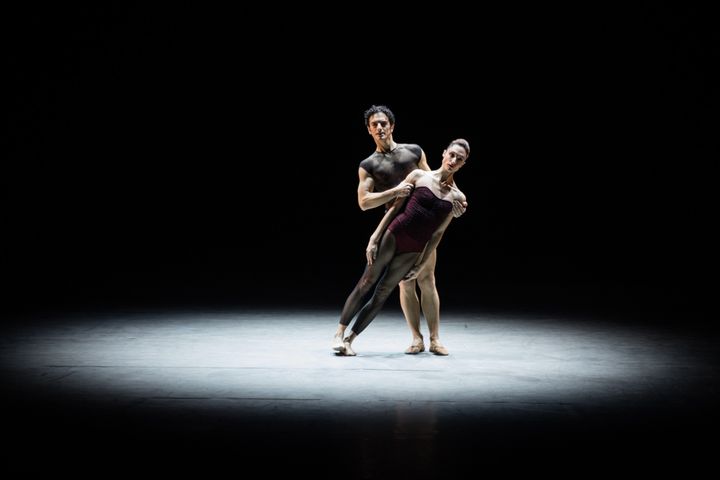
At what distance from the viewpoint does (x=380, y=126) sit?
510 centimetres

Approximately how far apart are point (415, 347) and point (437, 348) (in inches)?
6.6

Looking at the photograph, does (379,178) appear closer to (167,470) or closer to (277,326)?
(277,326)

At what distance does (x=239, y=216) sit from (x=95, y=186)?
1817mm

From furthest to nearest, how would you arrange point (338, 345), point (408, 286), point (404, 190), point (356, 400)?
point (408, 286)
point (404, 190)
point (338, 345)
point (356, 400)

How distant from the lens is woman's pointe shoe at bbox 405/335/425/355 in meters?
4.99

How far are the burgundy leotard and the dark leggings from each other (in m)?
0.05

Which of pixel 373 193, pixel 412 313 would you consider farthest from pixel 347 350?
pixel 373 193

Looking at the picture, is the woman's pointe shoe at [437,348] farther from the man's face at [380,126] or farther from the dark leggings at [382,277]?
the man's face at [380,126]

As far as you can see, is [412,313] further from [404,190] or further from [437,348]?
[404,190]

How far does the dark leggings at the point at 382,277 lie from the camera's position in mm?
5012

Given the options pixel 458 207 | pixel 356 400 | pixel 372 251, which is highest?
pixel 458 207

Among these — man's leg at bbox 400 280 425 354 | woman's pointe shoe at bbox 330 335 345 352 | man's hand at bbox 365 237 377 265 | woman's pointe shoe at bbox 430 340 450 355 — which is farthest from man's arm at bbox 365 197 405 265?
woman's pointe shoe at bbox 430 340 450 355

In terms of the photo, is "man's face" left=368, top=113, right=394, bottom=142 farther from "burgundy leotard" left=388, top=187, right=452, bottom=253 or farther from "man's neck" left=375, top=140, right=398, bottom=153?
"burgundy leotard" left=388, top=187, right=452, bottom=253

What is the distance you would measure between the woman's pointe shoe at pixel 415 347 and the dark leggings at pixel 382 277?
0.95 ft
